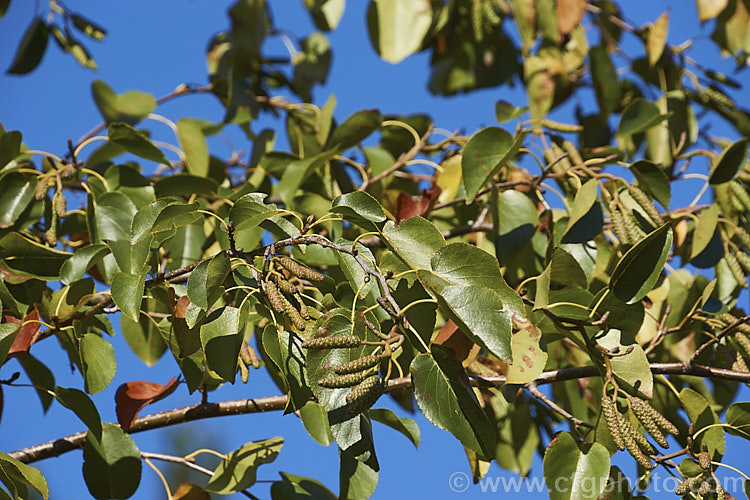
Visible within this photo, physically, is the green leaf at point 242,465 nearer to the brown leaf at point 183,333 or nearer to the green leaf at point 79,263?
the brown leaf at point 183,333

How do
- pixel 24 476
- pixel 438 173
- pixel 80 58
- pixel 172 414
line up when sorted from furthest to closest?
pixel 80 58, pixel 438 173, pixel 172 414, pixel 24 476

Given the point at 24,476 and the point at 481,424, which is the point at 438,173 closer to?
the point at 481,424

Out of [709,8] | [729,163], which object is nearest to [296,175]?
[729,163]

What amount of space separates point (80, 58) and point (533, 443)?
1700 mm

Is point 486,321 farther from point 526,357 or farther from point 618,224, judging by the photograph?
point 618,224

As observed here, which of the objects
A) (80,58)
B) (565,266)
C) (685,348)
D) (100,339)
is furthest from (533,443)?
(80,58)

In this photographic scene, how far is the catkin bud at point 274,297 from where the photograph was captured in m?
0.95

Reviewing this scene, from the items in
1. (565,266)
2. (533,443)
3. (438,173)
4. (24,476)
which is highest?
(438,173)

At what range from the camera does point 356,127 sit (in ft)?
5.57

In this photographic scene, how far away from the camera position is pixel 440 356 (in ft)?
3.24

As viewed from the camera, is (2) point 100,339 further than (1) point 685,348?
No

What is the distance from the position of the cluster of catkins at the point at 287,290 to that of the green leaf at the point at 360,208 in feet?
0.30

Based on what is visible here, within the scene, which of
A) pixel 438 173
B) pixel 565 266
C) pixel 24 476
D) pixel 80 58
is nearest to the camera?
pixel 24 476

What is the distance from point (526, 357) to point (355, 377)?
29cm
